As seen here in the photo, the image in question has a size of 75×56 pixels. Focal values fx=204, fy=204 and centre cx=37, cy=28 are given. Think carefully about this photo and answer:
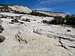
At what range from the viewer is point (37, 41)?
6535 millimetres

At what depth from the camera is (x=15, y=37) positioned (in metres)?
6.89

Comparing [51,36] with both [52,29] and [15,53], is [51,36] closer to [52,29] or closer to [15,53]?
[52,29]

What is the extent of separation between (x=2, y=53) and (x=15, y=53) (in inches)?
13.9

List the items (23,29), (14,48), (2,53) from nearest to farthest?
(2,53) → (14,48) → (23,29)

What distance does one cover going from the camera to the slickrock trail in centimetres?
570

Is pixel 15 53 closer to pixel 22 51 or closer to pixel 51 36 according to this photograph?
pixel 22 51

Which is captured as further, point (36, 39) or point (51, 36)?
point (51, 36)

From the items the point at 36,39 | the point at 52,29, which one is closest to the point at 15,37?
the point at 36,39

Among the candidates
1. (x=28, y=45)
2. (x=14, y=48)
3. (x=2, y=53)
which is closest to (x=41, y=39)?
(x=28, y=45)

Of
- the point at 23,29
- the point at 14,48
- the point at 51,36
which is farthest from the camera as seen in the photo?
the point at 23,29

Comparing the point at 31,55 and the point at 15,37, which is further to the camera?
the point at 15,37

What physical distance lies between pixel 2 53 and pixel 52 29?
3092 mm

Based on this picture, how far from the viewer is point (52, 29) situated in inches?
318

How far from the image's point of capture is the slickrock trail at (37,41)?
570 centimetres
